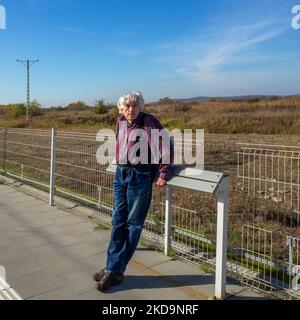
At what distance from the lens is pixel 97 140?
5668 mm

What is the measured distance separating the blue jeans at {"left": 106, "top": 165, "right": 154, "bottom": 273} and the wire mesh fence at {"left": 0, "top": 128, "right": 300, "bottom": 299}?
965mm

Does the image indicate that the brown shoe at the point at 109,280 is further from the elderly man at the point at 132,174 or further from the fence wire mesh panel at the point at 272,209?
the fence wire mesh panel at the point at 272,209

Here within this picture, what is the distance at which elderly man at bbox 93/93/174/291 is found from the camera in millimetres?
3785

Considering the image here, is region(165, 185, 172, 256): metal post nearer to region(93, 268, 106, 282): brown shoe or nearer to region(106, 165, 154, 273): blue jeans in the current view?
region(106, 165, 154, 273): blue jeans

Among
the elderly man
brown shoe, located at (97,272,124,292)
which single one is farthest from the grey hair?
brown shoe, located at (97,272,124,292)

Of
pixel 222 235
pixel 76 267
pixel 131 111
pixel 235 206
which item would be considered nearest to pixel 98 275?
pixel 76 267

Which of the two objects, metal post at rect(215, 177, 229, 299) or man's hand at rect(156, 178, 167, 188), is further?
man's hand at rect(156, 178, 167, 188)

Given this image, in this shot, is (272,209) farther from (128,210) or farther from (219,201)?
(128,210)

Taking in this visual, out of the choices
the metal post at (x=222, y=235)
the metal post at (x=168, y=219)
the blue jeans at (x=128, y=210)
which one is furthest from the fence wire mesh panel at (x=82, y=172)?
the metal post at (x=222, y=235)

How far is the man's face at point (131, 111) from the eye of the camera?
3744 millimetres

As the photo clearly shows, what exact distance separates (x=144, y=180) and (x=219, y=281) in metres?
1.17

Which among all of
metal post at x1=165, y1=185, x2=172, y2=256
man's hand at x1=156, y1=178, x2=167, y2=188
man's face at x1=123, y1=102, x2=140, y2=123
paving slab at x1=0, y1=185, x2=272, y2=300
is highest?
man's face at x1=123, y1=102, x2=140, y2=123
